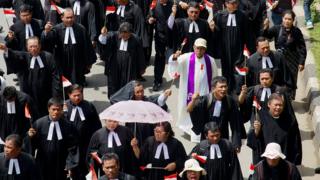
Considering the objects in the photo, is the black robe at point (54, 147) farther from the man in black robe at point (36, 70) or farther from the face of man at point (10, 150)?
the man in black robe at point (36, 70)

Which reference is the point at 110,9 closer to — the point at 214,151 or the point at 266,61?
the point at 266,61

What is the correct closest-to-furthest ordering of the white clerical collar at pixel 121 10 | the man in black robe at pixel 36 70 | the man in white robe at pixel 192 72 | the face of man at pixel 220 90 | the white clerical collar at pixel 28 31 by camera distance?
the face of man at pixel 220 90
the man in black robe at pixel 36 70
the man in white robe at pixel 192 72
the white clerical collar at pixel 28 31
the white clerical collar at pixel 121 10

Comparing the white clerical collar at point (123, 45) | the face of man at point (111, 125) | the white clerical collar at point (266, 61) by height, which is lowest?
the face of man at point (111, 125)

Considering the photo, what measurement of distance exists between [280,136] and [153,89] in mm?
4587

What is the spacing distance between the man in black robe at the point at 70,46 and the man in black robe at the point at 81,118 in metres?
2.79

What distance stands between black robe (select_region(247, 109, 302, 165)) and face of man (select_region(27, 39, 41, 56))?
403 centimetres

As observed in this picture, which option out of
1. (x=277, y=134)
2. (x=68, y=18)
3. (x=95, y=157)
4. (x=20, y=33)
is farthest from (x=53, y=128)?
(x=20, y=33)

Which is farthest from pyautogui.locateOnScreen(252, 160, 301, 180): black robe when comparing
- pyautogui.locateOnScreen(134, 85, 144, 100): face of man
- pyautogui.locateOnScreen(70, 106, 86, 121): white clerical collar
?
pyautogui.locateOnScreen(70, 106, 86, 121): white clerical collar

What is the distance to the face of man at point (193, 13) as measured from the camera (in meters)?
17.4

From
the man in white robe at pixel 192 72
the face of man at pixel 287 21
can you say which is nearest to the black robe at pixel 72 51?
the man in white robe at pixel 192 72

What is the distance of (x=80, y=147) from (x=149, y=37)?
4890 millimetres

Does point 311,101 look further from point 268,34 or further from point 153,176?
point 153,176

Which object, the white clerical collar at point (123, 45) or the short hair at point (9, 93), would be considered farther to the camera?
the white clerical collar at point (123, 45)

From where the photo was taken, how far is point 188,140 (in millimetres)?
16609
